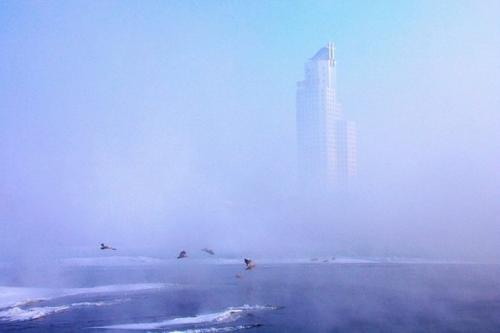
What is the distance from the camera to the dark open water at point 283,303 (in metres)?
18.2

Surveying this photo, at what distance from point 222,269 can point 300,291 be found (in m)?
15.8

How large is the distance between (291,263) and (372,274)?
1113 centimetres

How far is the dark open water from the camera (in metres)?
18.2

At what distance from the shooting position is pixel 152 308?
21.8 metres

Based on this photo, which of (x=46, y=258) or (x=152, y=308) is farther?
(x=46, y=258)

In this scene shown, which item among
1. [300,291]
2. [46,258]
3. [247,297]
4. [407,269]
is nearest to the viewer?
[247,297]

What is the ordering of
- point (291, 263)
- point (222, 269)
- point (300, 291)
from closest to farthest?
point (300, 291) → point (222, 269) → point (291, 263)

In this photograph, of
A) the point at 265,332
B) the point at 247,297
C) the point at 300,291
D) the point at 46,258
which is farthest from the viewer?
the point at 46,258

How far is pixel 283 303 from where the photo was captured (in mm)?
23422

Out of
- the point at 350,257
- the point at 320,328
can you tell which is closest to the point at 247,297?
the point at 320,328

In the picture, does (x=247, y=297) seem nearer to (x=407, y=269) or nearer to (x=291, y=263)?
(x=407, y=269)

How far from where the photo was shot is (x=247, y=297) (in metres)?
25.4

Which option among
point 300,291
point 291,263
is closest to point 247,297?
point 300,291

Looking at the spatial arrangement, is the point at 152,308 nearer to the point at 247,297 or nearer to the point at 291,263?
the point at 247,297
